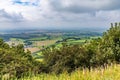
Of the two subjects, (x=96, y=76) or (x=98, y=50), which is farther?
(x=98, y=50)

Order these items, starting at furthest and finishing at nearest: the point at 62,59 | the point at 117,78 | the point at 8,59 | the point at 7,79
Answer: the point at 62,59
the point at 8,59
the point at 7,79
the point at 117,78

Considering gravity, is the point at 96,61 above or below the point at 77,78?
below

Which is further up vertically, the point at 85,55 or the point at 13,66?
the point at 13,66

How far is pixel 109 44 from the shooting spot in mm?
25547

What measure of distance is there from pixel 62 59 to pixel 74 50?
5.27 ft

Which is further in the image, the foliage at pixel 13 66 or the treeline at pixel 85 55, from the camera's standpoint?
the treeline at pixel 85 55

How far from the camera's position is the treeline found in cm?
2393

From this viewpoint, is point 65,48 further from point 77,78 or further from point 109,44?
point 77,78

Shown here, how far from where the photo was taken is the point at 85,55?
999 inches

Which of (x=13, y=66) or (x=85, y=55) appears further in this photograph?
(x=85, y=55)

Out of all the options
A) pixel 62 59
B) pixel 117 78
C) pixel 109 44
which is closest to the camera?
pixel 117 78

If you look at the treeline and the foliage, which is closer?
the foliage

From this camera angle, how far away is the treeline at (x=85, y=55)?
2393 centimetres

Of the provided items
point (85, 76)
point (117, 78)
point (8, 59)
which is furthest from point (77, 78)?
point (8, 59)
